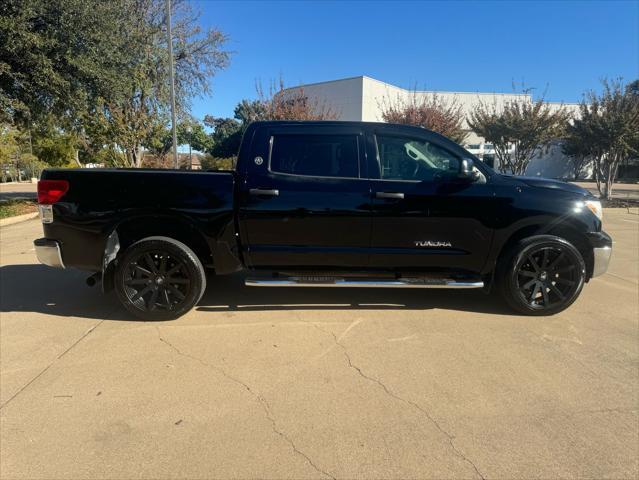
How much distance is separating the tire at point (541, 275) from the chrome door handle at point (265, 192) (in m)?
2.49

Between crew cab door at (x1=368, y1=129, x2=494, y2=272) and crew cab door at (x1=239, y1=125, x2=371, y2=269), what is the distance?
0.56ft

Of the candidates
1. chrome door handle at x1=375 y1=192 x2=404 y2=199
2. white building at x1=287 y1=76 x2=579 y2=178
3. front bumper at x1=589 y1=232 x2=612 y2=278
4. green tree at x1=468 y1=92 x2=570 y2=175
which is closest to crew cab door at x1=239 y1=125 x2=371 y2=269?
chrome door handle at x1=375 y1=192 x2=404 y2=199

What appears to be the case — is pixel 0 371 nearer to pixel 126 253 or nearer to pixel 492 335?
pixel 126 253

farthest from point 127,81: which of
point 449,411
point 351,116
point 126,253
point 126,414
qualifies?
point 351,116

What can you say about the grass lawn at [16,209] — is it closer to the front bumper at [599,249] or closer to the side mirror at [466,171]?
the side mirror at [466,171]

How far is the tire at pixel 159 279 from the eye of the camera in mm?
4355

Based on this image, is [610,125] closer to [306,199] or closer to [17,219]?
[306,199]

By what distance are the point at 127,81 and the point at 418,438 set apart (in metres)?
15.1

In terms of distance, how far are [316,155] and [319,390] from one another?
2.37m

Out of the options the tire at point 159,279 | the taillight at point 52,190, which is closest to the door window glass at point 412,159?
the tire at point 159,279

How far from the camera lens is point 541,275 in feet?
14.9

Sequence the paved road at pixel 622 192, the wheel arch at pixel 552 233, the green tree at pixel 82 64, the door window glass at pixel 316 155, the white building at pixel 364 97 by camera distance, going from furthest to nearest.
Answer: the white building at pixel 364 97, the paved road at pixel 622 192, the green tree at pixel 82 64, the wheel arch at pixel 552 233, the door window glass at pixel 316 155

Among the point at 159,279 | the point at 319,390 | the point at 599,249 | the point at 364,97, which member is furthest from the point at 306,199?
the point at 364,97

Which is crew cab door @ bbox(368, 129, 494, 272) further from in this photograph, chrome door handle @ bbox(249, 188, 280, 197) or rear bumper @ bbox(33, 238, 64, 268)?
rear bumper @ bbox(33, 238, 64, 268)
